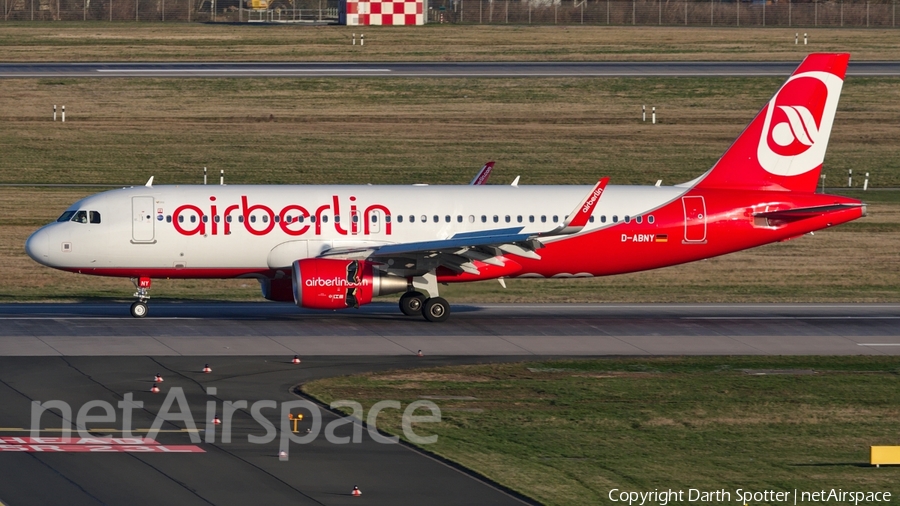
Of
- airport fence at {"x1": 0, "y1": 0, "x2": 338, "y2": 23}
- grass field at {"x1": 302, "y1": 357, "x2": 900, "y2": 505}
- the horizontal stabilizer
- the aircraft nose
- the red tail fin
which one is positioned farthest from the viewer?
airport fence at {"x1": 0, "y1": 0, "x2": 338, "y2": 23}

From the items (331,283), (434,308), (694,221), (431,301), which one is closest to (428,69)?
(694,221)

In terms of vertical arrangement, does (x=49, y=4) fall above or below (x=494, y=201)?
above

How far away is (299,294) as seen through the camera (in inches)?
1335

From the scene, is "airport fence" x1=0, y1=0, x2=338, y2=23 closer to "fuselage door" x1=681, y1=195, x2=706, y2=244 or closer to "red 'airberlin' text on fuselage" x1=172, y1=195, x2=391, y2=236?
"red 'airberlin' text on fuselage" x1=172, y1=195, x2=391, y2=236

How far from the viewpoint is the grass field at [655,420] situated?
2083 cm

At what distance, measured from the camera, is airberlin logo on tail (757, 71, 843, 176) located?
3859 cm

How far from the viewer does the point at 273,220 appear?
119ft

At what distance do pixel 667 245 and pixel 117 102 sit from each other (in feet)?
145

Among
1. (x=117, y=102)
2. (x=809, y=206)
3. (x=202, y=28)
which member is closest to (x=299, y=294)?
(x=809, y=206)

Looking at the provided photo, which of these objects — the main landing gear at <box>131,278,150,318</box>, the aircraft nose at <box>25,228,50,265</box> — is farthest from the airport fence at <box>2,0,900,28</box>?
the main landing gear at <box>131,278,150,318</box>

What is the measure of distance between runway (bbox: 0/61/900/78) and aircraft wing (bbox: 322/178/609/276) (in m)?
42.2

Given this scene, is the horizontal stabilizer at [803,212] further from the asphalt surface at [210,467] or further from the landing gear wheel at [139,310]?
the landing gear wheel at [139,310]

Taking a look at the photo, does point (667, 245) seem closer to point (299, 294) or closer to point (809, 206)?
point (809, 206)

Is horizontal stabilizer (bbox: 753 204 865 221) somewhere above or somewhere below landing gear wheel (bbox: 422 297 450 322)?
above
